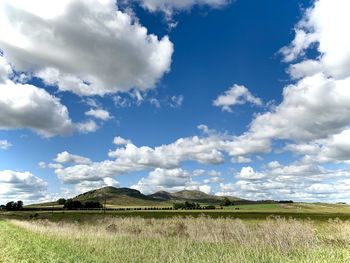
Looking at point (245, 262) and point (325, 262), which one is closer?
point (325, 262)

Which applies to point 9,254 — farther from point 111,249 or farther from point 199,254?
point 199,254

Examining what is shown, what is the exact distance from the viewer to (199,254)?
2011 cm

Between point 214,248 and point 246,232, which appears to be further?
point 246,232

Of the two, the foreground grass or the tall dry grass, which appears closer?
the foreground grass

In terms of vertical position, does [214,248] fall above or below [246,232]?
below

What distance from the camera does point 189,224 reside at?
37500 millimetres

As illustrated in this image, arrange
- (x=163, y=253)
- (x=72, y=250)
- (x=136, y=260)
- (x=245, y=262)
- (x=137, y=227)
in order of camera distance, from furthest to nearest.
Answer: (x=137, y=227)
(x=72, y=250)
(x=163, y=253)
(x=136, y=260)
(x=245, y=262)

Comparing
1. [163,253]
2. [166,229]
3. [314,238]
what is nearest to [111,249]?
[163,253]

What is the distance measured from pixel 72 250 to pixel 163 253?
5786mm

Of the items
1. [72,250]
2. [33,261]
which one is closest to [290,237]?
[72,250]

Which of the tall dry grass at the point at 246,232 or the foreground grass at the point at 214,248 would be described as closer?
the foreground grass at the point at 214,248

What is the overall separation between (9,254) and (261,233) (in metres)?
16.3

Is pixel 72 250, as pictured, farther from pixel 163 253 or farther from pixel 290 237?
pixel 290 237

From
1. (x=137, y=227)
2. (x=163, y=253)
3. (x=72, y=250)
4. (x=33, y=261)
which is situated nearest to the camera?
(x=33, y=261)
